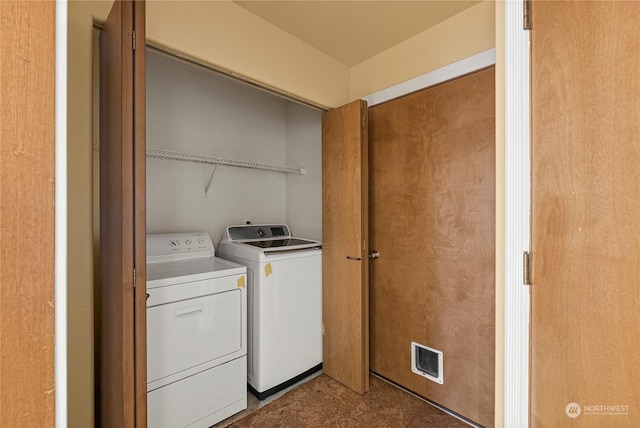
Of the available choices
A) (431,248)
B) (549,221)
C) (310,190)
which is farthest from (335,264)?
(549,221)

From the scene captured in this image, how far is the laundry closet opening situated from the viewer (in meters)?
2.27

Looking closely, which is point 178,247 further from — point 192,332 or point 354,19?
point 354,19

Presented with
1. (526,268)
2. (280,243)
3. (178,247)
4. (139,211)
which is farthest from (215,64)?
(526,268)

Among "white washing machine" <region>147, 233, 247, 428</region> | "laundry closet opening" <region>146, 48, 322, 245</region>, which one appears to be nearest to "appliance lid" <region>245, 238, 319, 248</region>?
"laundry closet opening" <region>146, 48, 322, 245</region>

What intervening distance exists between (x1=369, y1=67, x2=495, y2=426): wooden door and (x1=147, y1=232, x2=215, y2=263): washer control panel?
52.5 inches

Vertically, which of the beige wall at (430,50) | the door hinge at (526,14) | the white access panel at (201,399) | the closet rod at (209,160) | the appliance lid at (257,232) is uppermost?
the beige wall at (430,50)

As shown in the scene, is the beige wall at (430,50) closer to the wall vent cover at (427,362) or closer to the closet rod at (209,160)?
the closet rod at (209,160)

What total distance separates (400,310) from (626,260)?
60.9 inches

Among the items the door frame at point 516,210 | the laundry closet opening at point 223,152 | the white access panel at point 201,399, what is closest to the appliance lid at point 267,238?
the laundry closet opening at point 223,152

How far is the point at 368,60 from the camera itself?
7.67 feet

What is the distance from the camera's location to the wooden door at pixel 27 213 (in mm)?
404

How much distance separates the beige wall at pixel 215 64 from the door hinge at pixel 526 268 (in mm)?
238

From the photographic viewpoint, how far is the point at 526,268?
0.93 m

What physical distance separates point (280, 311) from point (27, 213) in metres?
1.81
